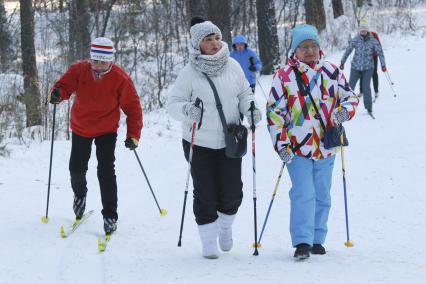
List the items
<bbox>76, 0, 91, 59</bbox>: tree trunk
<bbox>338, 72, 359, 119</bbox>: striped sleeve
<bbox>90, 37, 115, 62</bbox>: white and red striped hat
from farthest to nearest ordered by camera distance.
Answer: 1. <bbox>76, 0, 91, 59</bbox>: tree trunk
2. <bbox>90, 37, 115, 62</bbox>: white and red striped hat
3. <bbox>338, 72, 359, 119</bbox>: striped sleeve

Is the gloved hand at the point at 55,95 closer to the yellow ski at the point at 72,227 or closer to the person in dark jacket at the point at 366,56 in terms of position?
the yellow ski at the point at 72,227

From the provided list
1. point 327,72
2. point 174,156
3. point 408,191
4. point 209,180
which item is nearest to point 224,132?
point 209,180

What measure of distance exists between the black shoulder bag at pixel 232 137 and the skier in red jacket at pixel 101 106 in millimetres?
1181

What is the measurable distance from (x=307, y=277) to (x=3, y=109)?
8.75 meters

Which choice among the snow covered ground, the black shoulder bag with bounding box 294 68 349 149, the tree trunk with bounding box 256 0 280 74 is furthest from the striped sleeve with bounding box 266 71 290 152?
the tree trunk with bounding box 256 0 280 74

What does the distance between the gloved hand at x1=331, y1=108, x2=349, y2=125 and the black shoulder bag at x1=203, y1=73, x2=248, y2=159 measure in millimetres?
649

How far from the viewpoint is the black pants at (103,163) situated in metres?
A: 5.67

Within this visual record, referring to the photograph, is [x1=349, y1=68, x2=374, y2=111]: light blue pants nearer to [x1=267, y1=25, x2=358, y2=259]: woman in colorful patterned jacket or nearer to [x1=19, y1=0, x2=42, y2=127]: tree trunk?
[x1=19, y1=0, x2=42, y2=127]: tree trunk

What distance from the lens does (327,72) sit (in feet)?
15.0

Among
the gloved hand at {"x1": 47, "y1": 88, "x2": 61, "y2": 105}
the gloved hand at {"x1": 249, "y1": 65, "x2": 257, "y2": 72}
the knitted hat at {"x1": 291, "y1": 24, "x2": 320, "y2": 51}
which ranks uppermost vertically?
the gloved hand at {"x1": 249, "y1": 65, "x2": 257, "y2": 72}

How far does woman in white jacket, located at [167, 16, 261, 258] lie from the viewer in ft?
15.2

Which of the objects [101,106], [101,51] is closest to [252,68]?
[101,106]

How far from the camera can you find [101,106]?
219 inches

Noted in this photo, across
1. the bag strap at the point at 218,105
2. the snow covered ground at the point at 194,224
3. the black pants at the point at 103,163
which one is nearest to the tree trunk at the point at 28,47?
the snow covered ground at the point at 194,224
